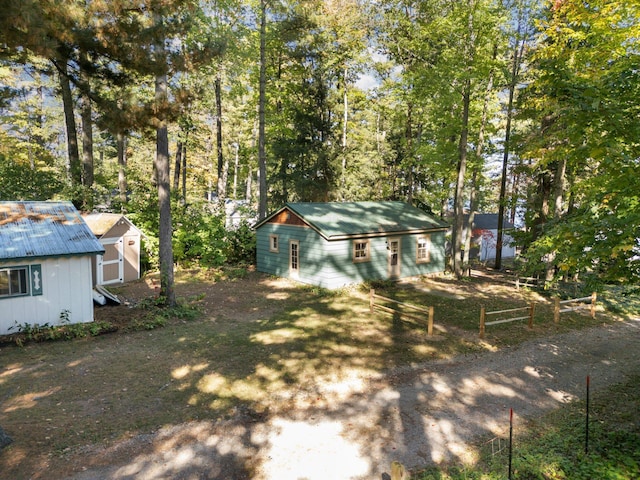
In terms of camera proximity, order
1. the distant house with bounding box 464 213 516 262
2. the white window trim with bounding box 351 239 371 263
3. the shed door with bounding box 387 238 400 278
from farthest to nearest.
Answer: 1. the distant house with bounding box 464 213 516 262
2. the shed door with bounding box 387 238 400 278
3. the white window trim with bounding box 351 239 371 263

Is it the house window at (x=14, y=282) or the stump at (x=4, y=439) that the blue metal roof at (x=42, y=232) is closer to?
the house window at (x=14, y=282)

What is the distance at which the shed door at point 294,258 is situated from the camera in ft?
64.0

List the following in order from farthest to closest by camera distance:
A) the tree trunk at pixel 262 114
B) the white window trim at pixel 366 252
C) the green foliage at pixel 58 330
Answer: the tree trunk at pixel 262 114
the white window trim at pixel 366 252
the green foliage at pixel 58 330

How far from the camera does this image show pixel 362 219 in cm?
2047

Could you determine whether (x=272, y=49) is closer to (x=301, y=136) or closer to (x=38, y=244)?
(x=301, y=136)

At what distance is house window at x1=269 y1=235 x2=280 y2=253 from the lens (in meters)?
20.8

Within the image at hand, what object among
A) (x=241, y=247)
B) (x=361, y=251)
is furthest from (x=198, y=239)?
(x=361, y=251)

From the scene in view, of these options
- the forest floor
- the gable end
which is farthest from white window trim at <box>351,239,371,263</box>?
the forest floor

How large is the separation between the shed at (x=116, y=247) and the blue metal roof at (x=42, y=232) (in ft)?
11.3

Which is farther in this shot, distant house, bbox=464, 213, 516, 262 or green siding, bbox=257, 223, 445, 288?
distant house, bbox=464, 213, 516, 262

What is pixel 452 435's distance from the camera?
6.66m

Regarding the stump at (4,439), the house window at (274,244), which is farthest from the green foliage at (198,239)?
the stump at (4,439)

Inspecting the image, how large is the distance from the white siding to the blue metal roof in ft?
1.02

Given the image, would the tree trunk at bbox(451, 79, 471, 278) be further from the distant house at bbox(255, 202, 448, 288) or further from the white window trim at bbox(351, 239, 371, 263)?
the white window trim at bbox(351, 239, 371, 263)
